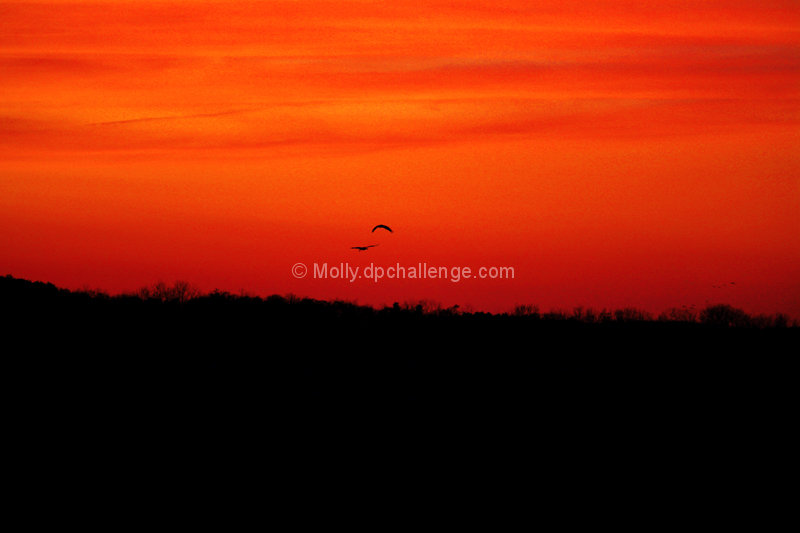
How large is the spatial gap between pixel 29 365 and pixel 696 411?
36.7 feet

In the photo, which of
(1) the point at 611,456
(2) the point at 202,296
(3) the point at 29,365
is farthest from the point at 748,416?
(2) the point at 202,296

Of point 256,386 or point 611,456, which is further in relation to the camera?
point 256,386

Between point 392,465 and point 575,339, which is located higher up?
point 575,339

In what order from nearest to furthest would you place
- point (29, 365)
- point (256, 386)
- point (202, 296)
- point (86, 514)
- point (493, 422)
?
point (86, 514)
point (493, 422)
point (256, 386)
point (29, 365)
point (202, 296)

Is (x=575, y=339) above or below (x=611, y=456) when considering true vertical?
above

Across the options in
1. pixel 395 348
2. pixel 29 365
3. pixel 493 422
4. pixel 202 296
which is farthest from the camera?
pixel 202 296

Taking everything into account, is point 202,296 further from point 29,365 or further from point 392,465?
point 392,465

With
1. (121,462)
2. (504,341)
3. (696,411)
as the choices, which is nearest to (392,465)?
(121,462)

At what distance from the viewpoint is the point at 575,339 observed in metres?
21.3

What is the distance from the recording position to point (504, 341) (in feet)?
68.7

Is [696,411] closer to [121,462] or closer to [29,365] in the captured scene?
[121,462]

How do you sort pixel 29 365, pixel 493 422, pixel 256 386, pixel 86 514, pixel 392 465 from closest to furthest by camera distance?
1. pixel 86 514
2. pixel 392 465
3. pixel 493 422
4. pixel 256 386
5. pixel 29 365

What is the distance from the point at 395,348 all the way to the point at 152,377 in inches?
178

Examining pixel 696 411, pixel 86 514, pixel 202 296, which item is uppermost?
pixel 202 296
